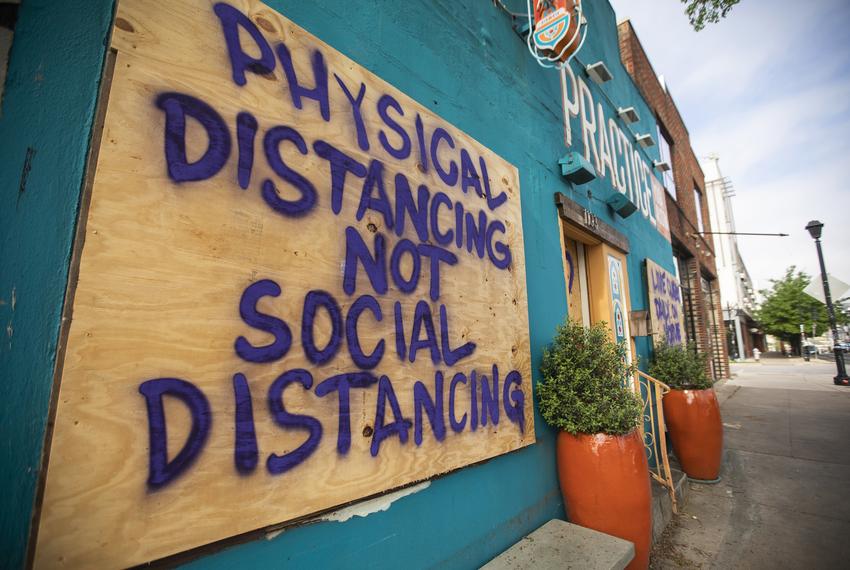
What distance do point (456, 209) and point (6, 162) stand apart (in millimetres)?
1776

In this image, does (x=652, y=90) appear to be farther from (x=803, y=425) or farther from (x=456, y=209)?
(x=456, y=209)

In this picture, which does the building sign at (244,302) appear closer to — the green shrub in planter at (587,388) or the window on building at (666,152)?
the green shrub in planter at (587,388)

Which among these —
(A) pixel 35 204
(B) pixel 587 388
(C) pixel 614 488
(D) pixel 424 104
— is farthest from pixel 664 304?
(A) pixel 35 204

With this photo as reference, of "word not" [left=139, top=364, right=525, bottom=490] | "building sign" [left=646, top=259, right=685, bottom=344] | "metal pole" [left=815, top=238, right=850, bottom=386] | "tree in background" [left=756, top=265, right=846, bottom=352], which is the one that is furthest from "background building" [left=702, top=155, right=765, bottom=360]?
"word not" [left=139, top=364, right=525, bottom=490]

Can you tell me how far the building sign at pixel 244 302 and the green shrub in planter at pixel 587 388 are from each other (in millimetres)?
845

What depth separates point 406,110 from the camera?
79.4 inches

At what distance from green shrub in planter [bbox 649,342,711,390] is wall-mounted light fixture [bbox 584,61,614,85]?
354 cm

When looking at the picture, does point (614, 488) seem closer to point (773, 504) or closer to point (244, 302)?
point (244, 302)

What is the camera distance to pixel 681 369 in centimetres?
454

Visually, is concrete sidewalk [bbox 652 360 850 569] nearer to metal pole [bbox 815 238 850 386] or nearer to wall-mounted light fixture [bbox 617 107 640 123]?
wall-mounted light fixture [bbox 617 107 640 123]

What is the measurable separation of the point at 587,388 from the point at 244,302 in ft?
7.37

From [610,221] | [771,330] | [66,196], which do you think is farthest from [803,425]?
[771,330]

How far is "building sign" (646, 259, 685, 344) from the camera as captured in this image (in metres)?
5.59

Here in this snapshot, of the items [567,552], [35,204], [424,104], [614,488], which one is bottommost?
[567,552]
